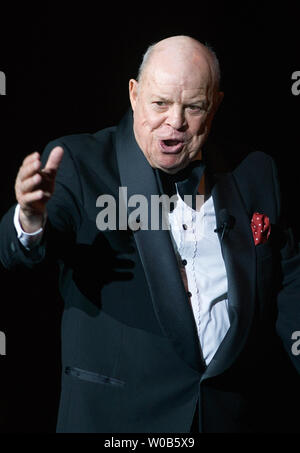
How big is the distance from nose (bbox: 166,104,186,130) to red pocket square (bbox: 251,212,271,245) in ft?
1.21

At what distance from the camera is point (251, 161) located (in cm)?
208

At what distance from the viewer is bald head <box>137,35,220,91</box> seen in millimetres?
1763

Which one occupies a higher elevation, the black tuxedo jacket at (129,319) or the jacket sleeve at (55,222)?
the jacket sleeve at (55,222)

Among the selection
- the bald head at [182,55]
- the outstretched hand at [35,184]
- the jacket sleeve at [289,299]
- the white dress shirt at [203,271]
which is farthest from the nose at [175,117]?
the jacket sleeve at [289,299]

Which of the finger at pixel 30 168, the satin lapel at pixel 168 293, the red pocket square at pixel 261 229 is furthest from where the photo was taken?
the red pocket square at pixel 261 229

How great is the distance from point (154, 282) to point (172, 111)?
0.45m

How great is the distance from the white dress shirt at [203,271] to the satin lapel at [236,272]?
4 cm

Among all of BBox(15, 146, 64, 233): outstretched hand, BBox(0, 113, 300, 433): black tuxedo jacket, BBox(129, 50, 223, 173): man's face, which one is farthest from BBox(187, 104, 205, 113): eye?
BBox(15, 146, 64, 233): outstretched hand

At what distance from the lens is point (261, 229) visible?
1.92 meters

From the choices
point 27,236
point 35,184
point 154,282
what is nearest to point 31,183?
point 35,184

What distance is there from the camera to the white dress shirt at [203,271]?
6.02 feet

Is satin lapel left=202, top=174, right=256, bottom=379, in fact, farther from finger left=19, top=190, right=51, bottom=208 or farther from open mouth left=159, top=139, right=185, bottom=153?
finger left=19, top=190, right=51, bottom=208

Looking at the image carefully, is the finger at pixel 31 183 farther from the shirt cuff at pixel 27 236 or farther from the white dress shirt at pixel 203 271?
the white dress shirt at pixel 203 271

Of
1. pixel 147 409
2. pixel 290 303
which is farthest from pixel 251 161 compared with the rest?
pixel 147 409
